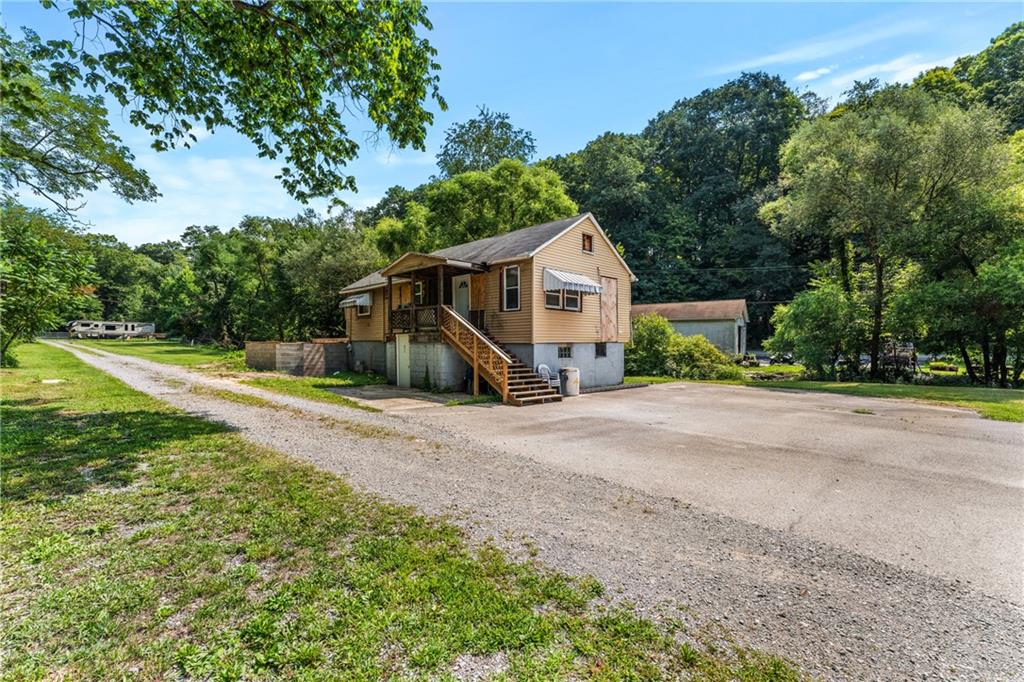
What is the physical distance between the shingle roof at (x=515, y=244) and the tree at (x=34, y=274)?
10.5 m

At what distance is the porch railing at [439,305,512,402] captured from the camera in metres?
12.5

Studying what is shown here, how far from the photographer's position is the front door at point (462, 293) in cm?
1659

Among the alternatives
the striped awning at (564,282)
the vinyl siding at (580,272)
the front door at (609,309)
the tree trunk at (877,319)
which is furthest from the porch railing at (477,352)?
the tree trunk at (877,319)

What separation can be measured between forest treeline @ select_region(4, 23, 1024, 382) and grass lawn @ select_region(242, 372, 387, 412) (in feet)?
15.5

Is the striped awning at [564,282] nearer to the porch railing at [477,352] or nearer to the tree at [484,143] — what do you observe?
the porch railing at [477,352]

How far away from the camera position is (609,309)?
1744 cm

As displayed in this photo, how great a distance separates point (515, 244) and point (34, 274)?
12.2 meters

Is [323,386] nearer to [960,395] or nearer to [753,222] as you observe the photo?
[960,395]

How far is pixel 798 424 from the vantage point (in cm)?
906

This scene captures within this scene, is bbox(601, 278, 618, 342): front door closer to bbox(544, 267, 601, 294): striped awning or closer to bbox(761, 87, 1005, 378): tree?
bbox(544, 267, 601, 294): striped awning

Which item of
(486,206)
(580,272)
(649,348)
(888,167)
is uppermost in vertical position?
(486,206)

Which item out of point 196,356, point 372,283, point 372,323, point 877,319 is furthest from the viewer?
point 196,356

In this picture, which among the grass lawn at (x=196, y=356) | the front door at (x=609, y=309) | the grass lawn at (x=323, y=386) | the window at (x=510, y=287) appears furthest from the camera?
the grass lawn at (x=196, y=356)

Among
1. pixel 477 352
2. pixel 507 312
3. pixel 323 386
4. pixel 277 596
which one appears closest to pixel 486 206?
pixel 507 312
